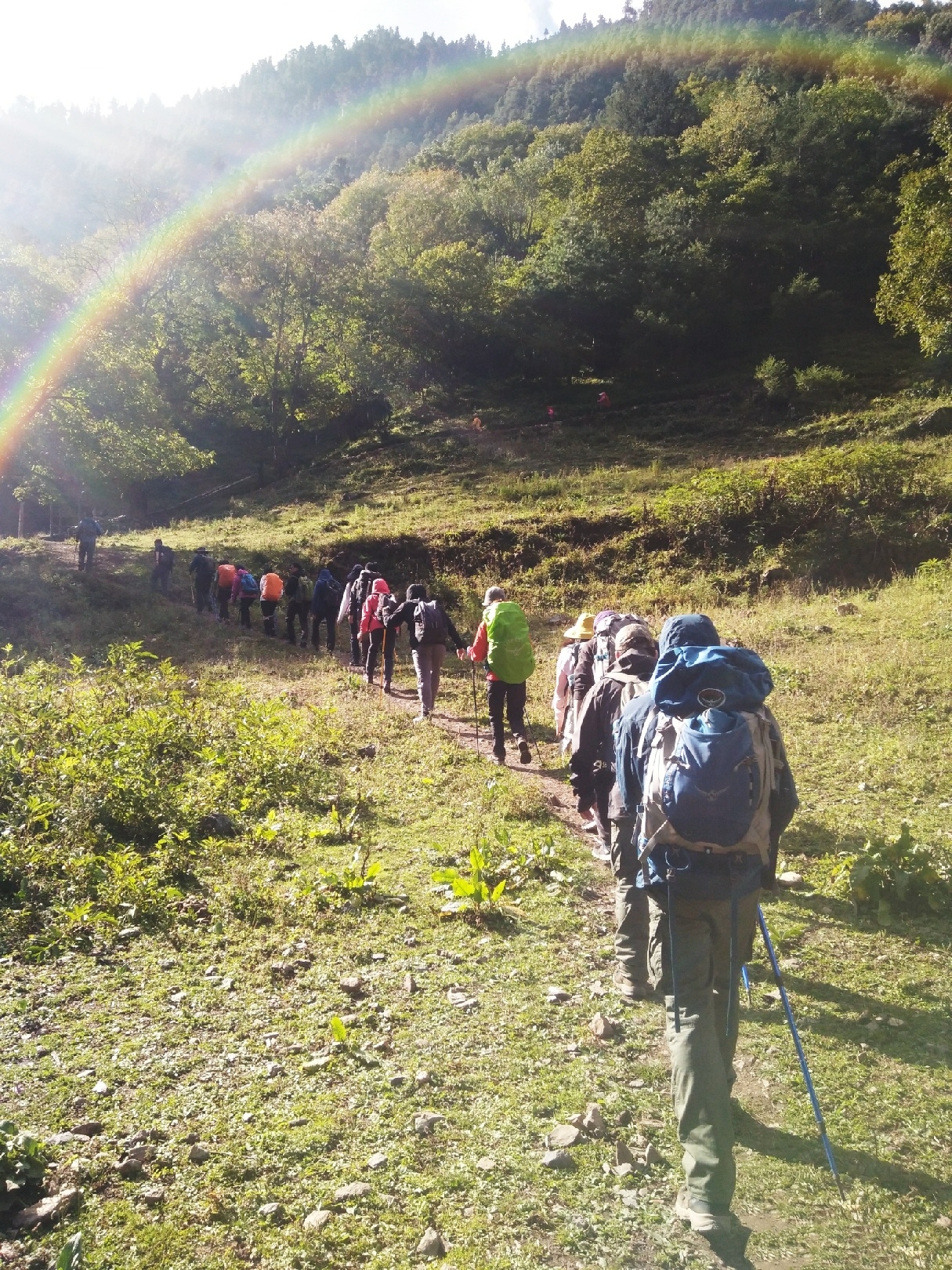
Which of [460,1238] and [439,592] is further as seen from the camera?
[439,592]

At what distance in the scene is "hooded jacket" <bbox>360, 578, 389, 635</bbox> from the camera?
14.0 m

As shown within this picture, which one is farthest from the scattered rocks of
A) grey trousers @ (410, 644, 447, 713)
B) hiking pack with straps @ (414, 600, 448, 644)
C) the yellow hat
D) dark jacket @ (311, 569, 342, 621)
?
dark jacket @ (311, 569, 342, 621)

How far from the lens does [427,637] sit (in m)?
11.6

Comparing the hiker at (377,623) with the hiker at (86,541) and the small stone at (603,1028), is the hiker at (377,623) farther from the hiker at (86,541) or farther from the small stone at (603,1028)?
the hiker at (86,541)

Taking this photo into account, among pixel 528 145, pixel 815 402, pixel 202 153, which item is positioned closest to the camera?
pixel 815 402

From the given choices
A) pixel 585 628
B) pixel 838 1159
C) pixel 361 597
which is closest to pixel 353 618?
pixel 361 597

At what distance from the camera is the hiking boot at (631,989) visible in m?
4.82

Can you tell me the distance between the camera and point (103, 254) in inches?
1233

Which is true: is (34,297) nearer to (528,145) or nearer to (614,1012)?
(614,1012)

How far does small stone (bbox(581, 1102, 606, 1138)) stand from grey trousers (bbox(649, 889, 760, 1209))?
472 mm

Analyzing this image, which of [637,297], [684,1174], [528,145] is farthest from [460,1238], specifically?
[528,145]

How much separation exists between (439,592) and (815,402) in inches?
779

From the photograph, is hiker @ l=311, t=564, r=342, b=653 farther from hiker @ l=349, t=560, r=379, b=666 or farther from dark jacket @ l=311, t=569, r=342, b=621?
hiker @ l=349, t=560, r=379, b=666

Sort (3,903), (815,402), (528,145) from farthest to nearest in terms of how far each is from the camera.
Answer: (528,145), (815,402), (3,903)
